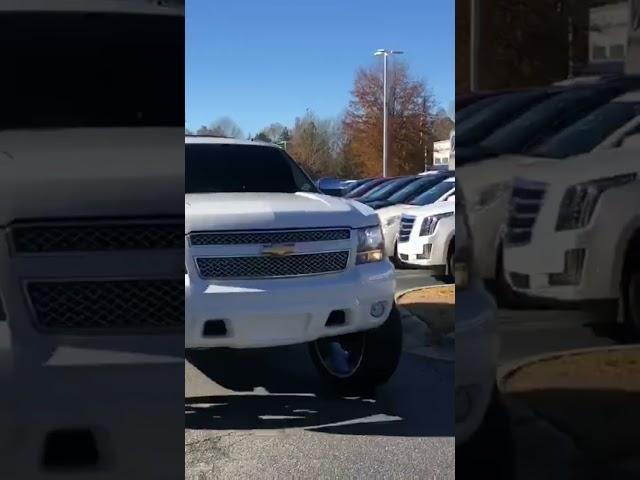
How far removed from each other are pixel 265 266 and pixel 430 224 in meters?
3.55

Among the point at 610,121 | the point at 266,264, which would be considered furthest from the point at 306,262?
the point at 610,121

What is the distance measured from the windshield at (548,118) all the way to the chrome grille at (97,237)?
0.98 meters

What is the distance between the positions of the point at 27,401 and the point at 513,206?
1.46 meters

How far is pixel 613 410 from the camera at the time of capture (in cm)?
217

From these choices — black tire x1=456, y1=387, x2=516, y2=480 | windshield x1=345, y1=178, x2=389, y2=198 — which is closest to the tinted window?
windshield x1=345, y1=178, x2=389, y2=198

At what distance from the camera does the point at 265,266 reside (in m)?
3.18

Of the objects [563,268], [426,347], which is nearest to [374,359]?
[426,347]

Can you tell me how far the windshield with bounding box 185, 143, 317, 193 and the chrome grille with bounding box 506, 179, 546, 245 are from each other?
1802 mm

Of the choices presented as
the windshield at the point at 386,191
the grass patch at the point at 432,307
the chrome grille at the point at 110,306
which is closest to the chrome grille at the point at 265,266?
the chrome grille at the point at 110,306

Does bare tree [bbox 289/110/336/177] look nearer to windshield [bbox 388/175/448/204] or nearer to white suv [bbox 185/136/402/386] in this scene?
white suv [bbox 185/136/402/386]

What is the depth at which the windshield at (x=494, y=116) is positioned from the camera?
6.92 ft

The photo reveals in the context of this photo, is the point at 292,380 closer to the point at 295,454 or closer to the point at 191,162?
the point at 295,454

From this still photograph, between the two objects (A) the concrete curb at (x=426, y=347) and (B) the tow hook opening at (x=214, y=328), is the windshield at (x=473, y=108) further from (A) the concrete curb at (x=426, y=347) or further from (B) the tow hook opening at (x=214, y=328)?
(A) the concrete curb at (x=426, y=347)

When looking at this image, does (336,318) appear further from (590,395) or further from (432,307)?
(432,307)
